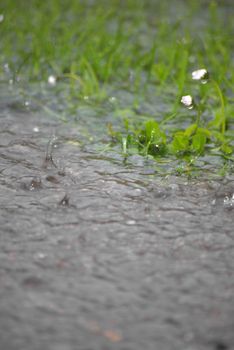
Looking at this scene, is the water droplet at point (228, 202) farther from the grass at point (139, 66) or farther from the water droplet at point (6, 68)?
the water droplet at point (6, 68)

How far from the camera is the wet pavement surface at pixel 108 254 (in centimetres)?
122

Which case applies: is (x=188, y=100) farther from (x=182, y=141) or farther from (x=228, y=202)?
(x=228, y=202)

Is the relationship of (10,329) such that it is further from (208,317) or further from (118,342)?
(208,317)

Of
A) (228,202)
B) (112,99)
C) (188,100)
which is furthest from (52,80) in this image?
(228,202)

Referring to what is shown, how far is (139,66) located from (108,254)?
196 centimetres

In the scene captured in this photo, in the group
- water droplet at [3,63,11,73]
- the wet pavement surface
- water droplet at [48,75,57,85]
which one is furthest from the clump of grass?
water droplet at [3,63,11,73]

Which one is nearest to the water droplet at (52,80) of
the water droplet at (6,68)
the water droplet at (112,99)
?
the water droplet at (6,68)

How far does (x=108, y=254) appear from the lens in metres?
1.54

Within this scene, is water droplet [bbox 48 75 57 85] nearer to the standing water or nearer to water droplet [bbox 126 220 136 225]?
the standing water

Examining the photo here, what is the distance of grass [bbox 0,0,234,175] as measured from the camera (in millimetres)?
2346

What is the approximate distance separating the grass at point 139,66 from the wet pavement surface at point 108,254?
0.25m

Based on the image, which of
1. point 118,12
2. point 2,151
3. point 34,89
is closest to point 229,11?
point 118,12

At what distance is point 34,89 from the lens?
305cm

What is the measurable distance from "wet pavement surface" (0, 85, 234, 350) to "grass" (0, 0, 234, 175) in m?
0.25
